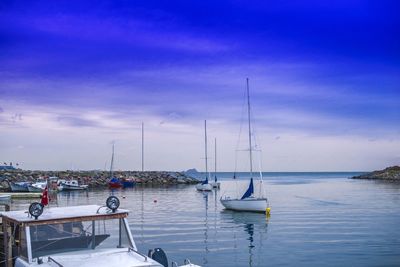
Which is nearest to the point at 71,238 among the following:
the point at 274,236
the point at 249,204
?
the point at 274,236

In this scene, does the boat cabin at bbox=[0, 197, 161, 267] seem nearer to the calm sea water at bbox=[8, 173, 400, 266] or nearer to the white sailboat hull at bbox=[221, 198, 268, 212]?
the calm sea water at bbox=[8, 173, 400, 266]

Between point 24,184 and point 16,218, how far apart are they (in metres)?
71.7

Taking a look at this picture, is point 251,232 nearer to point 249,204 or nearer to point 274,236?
point 274,236

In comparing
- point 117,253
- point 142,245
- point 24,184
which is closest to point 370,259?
point 142,245

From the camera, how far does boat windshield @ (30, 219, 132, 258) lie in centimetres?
1177

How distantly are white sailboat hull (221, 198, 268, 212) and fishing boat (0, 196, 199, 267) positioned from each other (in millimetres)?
35276

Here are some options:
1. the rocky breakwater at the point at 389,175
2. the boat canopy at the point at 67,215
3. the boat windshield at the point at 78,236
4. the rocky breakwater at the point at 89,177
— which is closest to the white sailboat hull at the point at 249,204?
the boat windshield at the point at 78,236

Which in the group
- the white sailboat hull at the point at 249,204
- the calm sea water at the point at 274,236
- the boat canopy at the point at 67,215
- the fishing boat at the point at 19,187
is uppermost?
the boat canopy at the point at 67,215

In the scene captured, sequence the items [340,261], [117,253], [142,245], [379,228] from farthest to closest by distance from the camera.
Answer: [379,228]
[142,245]
[340,261]
[117,253]

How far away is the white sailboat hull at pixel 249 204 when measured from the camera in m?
46.8

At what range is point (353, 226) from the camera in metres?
37.6

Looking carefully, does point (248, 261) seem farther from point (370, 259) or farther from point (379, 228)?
point (379, 228)

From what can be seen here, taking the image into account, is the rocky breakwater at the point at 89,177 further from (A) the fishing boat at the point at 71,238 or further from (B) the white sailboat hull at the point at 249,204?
(A) the fishing boat at the point at 71,238

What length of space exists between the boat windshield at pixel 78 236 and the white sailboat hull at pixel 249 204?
116ft
